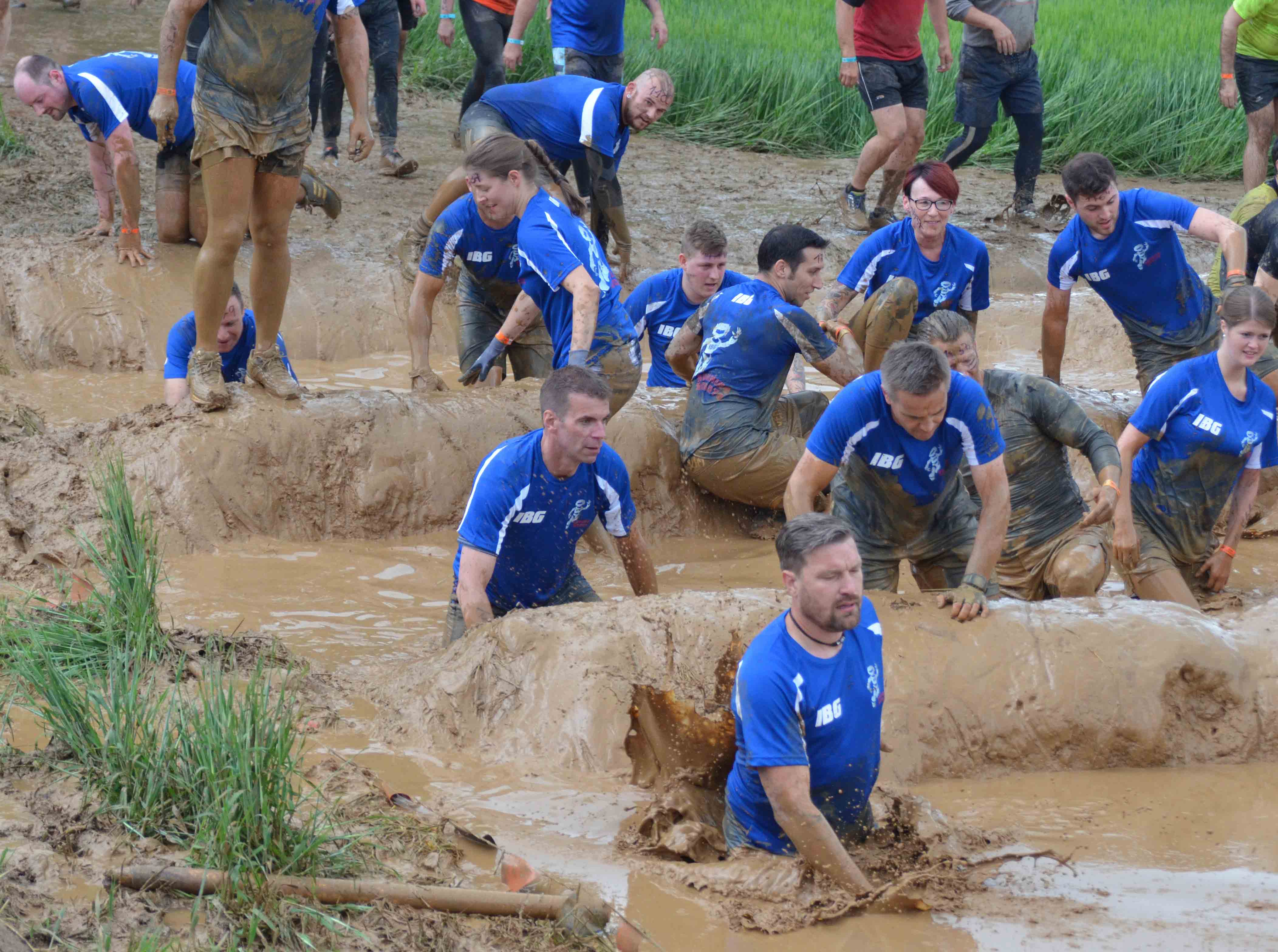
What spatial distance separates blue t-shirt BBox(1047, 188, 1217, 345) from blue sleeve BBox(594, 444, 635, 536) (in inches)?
103

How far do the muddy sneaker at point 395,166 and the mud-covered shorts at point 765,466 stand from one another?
3.94 meters

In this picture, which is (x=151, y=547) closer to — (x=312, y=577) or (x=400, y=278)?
(x=312, y=577)

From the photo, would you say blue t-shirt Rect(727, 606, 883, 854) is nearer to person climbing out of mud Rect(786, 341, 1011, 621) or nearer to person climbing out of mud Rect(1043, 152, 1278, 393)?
person climbing out of mud Rect(786, 341, 1011, 621)

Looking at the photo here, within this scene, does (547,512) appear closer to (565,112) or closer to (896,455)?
(896,455)

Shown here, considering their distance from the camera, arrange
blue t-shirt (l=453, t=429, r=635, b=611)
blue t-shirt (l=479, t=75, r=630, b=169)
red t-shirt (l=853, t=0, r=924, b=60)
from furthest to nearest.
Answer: red t-shirt (l=853, t=0, r=924, b=60)
blue t-shirt (l=479, t=75, r=630, b=169)
blue t-shirt (l=453, t=429, r=635, b=611)

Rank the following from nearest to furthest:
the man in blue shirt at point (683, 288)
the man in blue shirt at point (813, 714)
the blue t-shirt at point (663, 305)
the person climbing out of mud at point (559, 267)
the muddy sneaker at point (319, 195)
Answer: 1. the man in blue shirt at point (813, 714)
2. the person climbing out of mud at point (559, 267)
3. the man in blue shirt at point (683, 288)
4. the blue t-shirt at point (663, 305)
5. the muddy sneaker at point (319, 195)

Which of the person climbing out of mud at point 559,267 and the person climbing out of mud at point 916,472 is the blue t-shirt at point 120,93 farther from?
the person climbing out of mud at point 916,472

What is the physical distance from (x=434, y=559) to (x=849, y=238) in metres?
4.54

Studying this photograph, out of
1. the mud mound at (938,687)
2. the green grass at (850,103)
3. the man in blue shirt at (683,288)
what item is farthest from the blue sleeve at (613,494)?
the green grass at (850,103)

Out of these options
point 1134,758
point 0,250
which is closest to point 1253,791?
point 1134,758

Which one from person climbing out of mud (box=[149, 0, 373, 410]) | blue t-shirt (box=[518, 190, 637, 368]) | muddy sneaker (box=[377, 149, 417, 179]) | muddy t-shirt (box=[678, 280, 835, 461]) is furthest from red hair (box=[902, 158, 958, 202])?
muddy sneaker (box=[377, 149, 417, 179])

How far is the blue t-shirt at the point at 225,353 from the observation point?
220 inches

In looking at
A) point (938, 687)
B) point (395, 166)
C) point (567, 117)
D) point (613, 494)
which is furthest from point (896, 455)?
point (395, 166)

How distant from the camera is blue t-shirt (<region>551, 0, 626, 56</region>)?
318 inches
